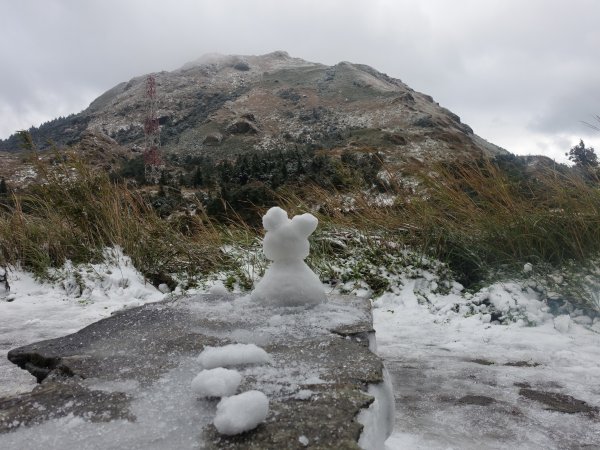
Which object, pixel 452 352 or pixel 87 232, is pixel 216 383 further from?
pixel 87 232

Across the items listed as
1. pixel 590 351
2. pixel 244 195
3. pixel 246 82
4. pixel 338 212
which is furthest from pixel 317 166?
pixel 246 82

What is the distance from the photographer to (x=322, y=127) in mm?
40312

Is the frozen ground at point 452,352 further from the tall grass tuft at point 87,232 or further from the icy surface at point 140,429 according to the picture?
the tall grass tuft at point 87,232

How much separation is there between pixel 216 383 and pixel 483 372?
1.73 metres

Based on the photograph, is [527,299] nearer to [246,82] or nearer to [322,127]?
[322,127]

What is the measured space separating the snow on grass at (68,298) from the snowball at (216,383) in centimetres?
169

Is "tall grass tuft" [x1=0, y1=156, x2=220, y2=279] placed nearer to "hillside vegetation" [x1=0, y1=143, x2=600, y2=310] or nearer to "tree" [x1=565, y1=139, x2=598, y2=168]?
"hillside vegetation" [x1=0, y1=143, x2=600, y2=310]

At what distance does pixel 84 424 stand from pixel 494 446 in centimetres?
138

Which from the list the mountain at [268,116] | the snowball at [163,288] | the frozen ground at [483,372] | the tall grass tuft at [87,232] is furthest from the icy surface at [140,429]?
the mountain at [268,116]

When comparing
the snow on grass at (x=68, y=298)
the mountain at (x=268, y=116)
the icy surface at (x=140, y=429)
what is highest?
the mountain at (x=268, y=116)

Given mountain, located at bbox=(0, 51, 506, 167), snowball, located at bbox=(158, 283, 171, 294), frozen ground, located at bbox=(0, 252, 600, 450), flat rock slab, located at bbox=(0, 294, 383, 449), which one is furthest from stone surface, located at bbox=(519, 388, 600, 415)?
mountain, located at bbox=(0, 51, 506, 167)

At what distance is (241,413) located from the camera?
108cm

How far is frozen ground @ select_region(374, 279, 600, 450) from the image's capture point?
1.68 metres

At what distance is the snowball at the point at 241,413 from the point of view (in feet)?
3.51
